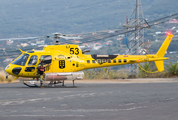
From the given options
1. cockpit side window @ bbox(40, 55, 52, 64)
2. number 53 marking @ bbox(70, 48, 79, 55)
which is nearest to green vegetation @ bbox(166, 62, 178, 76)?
number 53 marking @ bbox(70, 48, 79, 55)

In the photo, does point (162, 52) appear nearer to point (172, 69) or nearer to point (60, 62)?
point (172, 69)

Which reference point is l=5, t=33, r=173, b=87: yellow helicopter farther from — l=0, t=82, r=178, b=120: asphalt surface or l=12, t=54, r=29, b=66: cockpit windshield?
l=0, t=82, r=178, b=120: asphalt surface

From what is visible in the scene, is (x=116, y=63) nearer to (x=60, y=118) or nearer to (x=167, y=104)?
(x=167, y=104)

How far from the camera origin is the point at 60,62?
2133 cm

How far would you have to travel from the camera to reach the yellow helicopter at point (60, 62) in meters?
20.7

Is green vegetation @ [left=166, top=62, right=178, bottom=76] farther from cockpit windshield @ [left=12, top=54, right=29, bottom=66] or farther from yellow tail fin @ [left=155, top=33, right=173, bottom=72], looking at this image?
cockpit windshield @ [left=12, top=54, right=29, bottom=66]

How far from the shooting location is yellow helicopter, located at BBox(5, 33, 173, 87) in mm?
20688

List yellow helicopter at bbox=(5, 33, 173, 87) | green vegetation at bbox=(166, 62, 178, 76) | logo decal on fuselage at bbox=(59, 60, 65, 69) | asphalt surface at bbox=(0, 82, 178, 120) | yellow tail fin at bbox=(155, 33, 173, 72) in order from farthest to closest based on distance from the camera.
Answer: green vegetation at bbox=(166, 62, 178, 76) → yellow tail fin at bbox=(155, 33, 173, 72) → logo decal on fuselage at bbox=(59, 60, 65, 69) → yellow helicopter at bbox=(5, 33, 173, 87) → asphalt surface at bbox=(0, 82, 178, 120)

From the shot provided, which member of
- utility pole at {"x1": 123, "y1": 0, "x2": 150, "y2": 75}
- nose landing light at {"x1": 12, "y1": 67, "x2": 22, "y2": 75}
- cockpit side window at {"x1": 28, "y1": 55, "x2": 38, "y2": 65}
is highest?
utility pole at {"x1": 123, "y1": 0, "x2": 150, "y2": 75}

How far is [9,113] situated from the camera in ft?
36.7

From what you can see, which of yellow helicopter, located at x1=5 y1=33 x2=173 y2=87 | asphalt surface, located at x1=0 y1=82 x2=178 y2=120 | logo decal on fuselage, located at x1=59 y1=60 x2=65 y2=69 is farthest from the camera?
logo decal on fuselage, located at x1=59 y1=60 x2=65 y2=69

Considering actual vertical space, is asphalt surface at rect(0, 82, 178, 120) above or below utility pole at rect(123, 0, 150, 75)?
below

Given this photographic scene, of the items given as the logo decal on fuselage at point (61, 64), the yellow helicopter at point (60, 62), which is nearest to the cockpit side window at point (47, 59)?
Result: the yellow helicopter at point (60, 62)

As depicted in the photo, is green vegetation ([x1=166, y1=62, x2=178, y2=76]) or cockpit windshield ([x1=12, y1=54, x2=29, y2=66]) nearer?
cockpit windshield ([x1=12, y1=54, x2=29, y2=66])
